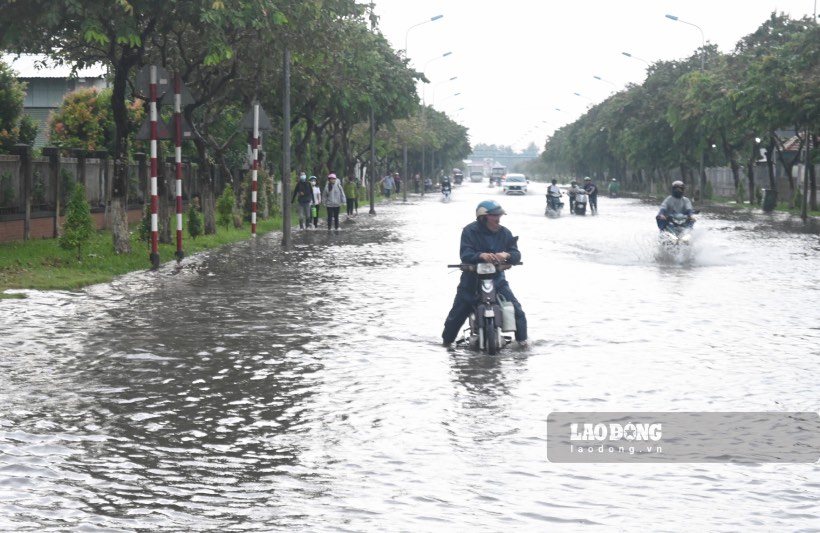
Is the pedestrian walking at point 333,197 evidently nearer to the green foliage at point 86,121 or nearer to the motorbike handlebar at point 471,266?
the green foliage at point 86,121

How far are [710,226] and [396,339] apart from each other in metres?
31.8

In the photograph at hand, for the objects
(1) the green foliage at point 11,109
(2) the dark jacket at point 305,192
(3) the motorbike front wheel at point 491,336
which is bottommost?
(3) the motorbike front wheel at point 491,336

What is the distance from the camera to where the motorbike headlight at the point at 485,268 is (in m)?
12.9

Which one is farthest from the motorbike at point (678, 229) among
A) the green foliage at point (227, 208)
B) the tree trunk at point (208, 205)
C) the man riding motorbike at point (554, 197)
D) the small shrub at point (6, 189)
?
the man riding motorbike at point (554, 197)

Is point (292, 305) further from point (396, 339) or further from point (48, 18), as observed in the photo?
point (48, 18)

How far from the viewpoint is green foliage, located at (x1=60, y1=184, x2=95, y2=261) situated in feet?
73.9

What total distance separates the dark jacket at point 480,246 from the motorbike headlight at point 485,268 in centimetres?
15

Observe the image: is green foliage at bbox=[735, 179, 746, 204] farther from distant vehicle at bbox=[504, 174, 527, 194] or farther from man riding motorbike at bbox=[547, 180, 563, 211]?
distant vehicle at bbox=[504, 174, 527, 194]

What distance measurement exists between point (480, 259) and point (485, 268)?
139mm

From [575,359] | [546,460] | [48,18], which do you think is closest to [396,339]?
[575,359]

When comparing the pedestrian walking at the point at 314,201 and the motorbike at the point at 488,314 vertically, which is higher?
the pedestrian walking at the point at 314,201

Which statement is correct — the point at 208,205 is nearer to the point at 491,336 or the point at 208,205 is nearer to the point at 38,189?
the point at 38,189

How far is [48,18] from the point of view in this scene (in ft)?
71.5

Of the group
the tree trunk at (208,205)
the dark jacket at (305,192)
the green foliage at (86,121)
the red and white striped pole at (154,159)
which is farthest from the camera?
the green foliage at (86,121)
